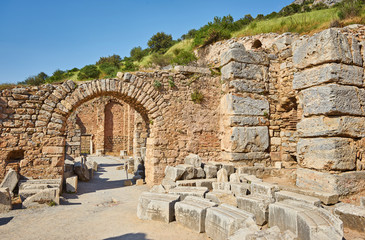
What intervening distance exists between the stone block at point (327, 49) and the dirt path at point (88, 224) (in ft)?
14.9

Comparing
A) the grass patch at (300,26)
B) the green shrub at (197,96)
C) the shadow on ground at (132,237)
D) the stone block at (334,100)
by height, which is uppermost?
the grass patch at (300,26)

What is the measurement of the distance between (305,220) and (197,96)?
561 cm

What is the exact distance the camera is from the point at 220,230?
3.89 metres

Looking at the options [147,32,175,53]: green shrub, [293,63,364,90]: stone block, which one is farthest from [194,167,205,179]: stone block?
[147,32,175,53]: green shrub

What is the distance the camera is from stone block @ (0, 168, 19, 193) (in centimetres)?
627

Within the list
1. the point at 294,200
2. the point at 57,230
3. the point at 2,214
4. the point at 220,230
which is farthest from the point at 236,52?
the point at 2,214

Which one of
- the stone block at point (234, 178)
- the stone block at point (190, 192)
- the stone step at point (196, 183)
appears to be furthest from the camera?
the stone step at point (196, 183)

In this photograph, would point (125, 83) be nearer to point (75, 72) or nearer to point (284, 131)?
point (284, 131)

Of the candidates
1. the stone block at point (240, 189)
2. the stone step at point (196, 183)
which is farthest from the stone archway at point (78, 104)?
the stone block at point (240, 189)

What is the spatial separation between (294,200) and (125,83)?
19.2 feet

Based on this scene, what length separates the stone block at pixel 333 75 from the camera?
17.2ft

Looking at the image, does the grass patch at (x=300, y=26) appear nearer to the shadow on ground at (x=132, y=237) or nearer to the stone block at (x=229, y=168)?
the stone block at (x=229, y=168)

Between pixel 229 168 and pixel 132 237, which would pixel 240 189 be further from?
pixel 132 237

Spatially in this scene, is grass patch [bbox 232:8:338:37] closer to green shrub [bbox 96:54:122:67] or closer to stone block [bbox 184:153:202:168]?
stone block [bbox 184:153:202:168]
